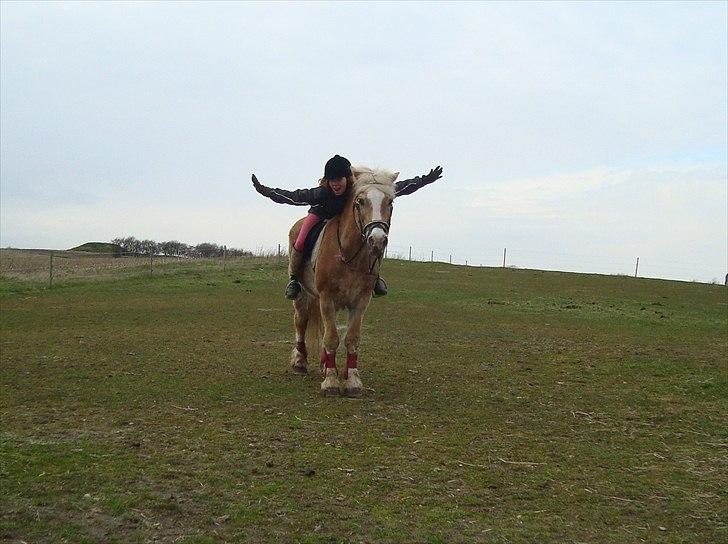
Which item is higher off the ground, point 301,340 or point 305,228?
point 305,228

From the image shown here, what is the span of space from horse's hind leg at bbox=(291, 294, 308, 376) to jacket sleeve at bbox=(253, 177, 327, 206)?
1.39 m

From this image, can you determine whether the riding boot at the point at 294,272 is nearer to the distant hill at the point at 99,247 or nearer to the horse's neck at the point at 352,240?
the horse's neck at the point at 352,240

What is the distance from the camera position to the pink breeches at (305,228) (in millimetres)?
7668

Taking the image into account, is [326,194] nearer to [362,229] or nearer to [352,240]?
[352,240]

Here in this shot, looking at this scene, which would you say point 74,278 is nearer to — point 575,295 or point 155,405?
point 575,295

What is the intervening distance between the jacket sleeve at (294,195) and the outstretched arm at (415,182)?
2.66 feet

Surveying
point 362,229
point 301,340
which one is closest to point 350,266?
point 362,229

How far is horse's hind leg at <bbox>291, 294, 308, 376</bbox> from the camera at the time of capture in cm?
824

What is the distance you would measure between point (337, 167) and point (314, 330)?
2.38 meters

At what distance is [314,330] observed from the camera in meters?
8.30

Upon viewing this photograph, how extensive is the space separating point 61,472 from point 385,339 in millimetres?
7527

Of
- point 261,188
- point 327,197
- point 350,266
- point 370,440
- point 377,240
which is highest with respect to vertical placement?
point 261,188

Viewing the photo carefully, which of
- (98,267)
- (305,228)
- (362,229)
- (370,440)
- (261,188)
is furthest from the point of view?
(98,267)

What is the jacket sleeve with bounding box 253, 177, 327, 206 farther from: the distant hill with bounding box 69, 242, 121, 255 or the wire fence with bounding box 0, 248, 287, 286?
the distant hill with bounding box 69, 242, 121, 255
